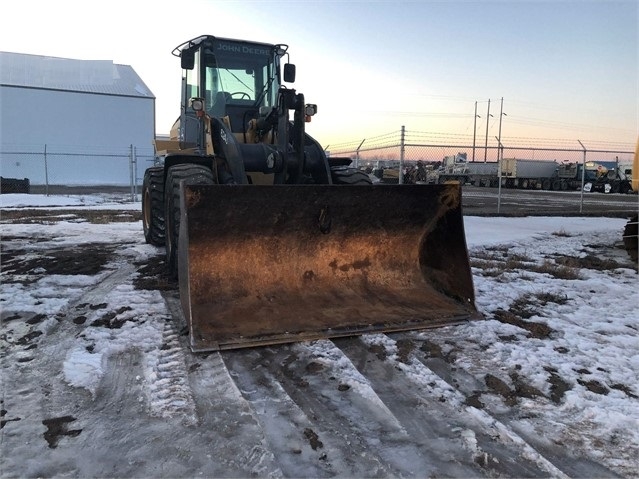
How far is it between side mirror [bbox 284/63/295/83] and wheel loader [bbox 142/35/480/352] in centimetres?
124

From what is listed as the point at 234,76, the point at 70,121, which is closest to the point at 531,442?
the point at 234,76

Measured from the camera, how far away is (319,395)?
10.5 ft

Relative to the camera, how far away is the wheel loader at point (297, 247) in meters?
4.14

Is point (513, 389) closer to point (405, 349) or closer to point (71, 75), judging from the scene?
point (405, 349)

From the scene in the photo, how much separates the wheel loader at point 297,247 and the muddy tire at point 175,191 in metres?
0.02

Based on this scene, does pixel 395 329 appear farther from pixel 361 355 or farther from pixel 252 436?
pixel 252 436

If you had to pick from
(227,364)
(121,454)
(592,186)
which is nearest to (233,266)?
(227,364)

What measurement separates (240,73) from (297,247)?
350cm

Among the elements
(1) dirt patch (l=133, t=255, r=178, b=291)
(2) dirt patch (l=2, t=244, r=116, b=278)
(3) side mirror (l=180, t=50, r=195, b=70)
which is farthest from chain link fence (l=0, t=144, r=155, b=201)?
(1) dirt patch (l=133, t=255, r=178, b=291)

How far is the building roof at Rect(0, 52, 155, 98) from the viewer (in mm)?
40625

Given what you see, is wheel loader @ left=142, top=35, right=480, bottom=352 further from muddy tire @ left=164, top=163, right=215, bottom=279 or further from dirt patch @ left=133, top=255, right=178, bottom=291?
dirt patch @ left=133, top=255, right=178, bottom=291

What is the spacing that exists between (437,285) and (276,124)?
2.87 metres

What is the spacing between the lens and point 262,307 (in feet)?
14.0

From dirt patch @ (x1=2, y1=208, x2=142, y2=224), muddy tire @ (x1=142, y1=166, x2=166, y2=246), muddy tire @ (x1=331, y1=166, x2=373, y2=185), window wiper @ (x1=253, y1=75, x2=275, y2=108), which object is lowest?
dirt patch @ (x1=2, y1=208, x2=142, y2=224)
